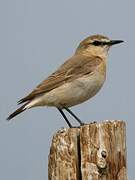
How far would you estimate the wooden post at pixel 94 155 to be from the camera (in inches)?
230

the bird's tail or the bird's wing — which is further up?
the bird's wing

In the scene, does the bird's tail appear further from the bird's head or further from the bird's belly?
the bird's head

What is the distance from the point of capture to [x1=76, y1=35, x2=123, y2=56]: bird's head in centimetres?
1125

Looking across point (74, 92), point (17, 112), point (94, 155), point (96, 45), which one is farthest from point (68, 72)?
point (94, 155)

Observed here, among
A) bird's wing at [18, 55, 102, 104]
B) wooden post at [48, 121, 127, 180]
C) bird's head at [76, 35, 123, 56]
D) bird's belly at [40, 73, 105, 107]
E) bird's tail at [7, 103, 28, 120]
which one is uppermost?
bird's head at [76, 35, 123, 56]

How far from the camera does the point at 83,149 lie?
591 cm

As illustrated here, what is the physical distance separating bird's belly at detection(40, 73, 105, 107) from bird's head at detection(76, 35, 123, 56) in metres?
1.53

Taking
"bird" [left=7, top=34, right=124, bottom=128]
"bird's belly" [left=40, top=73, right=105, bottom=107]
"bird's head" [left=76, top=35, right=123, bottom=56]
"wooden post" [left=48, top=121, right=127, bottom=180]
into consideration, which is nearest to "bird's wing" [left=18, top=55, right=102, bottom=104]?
"bird" [left=7, top=34, right=124, bottom=128]

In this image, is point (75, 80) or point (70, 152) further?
point (75, 80)

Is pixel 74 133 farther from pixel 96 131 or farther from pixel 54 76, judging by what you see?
pixel 54 76

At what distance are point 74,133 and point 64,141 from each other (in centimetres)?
14

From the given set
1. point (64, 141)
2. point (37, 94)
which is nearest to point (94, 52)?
point (37, 94)

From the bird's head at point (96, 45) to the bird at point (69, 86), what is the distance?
23.6 inches

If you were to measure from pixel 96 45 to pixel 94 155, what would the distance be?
228 inches
